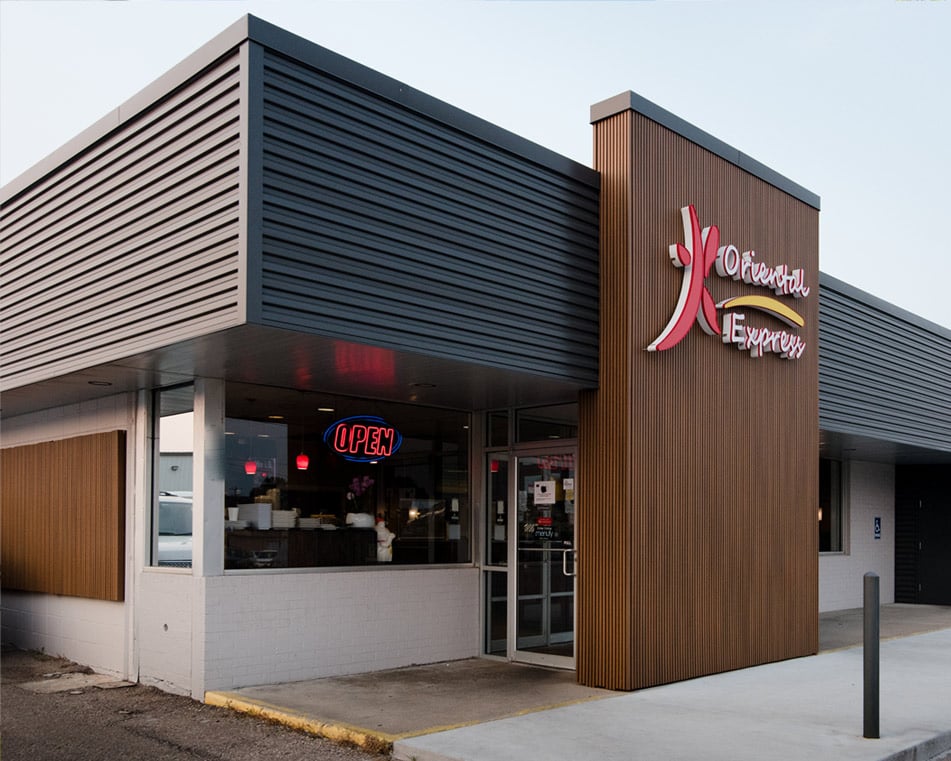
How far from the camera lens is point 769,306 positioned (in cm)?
1108

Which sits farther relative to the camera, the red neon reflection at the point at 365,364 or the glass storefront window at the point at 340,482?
the glass storefront window at the point at 340,482

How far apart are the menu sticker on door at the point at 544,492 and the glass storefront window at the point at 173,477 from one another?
11.8ft

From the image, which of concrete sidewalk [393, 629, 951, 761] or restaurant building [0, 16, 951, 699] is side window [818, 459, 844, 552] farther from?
concrete sidewalk [393, 629, 951, 761]

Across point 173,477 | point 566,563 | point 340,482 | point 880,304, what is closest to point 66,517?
point 173,477

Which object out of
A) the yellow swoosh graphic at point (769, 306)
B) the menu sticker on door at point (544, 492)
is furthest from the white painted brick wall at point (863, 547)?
the menu sticker on door at point (544, 492)

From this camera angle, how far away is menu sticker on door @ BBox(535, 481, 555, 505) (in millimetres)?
10945

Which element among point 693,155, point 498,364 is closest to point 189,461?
point 498,364

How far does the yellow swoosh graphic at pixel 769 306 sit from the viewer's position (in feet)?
34.6

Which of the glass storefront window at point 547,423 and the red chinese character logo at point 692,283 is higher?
the red chinese character logo at point 692,283

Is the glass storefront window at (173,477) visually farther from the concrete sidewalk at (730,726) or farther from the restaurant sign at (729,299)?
the restaurant sign at (729,299)

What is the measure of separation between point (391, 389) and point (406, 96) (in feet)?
10.4

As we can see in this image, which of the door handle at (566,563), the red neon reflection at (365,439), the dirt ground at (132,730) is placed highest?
the red neon reflection at (365,439)

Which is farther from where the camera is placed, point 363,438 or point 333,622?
point 363,438

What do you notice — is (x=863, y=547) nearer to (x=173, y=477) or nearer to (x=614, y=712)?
(x=614, y=712)
